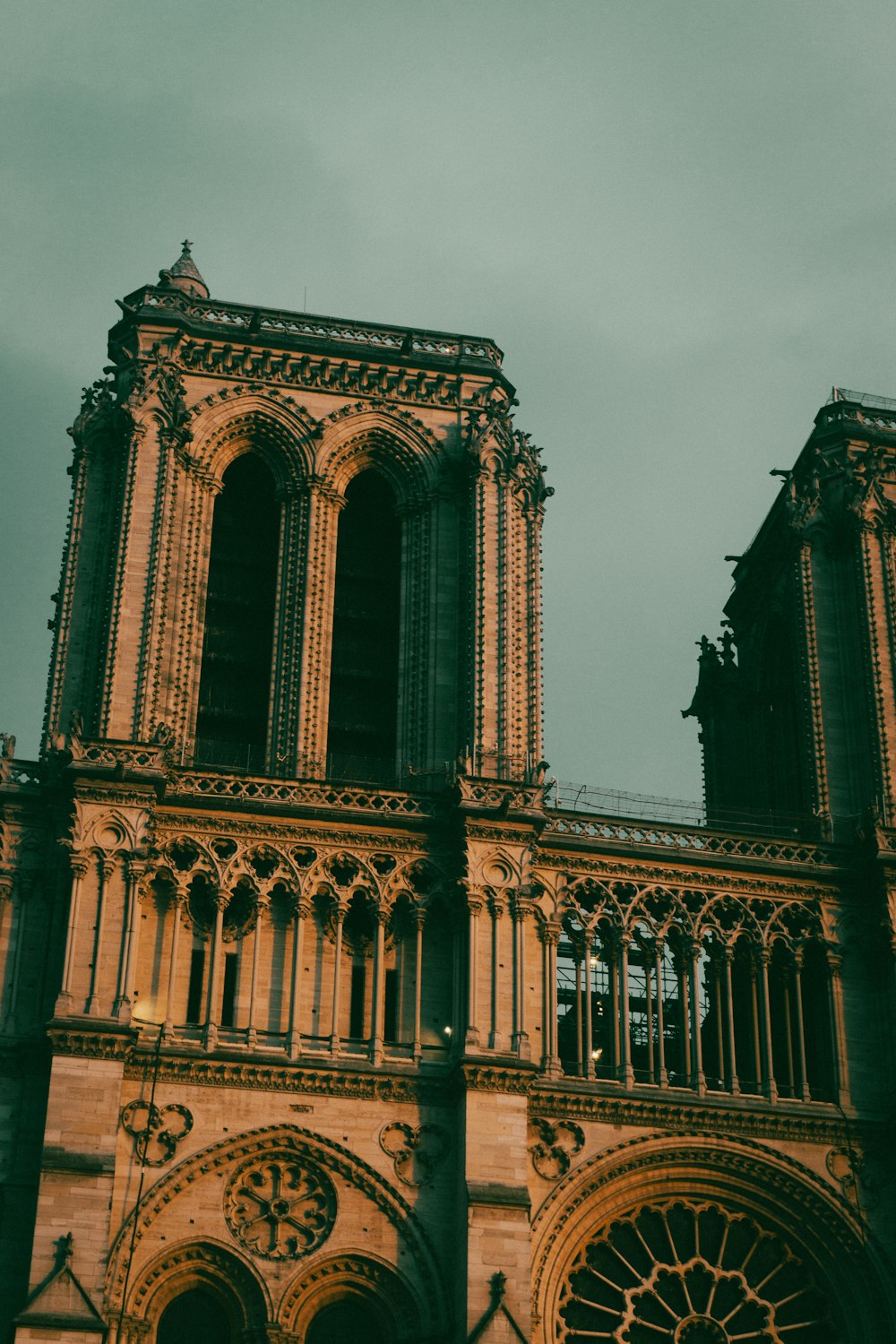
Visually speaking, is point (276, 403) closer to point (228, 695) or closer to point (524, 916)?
point (228, 695)

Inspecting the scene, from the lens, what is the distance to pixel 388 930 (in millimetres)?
44781

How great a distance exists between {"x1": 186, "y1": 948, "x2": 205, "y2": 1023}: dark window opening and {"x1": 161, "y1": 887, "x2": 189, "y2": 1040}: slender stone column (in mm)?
393

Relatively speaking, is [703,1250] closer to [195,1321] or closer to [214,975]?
[195,1321]

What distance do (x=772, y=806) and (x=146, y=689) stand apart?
15.1 meters

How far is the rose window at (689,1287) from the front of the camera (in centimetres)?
4278

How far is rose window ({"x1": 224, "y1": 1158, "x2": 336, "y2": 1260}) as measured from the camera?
136ft

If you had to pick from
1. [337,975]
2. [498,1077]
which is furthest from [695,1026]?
[337,975]

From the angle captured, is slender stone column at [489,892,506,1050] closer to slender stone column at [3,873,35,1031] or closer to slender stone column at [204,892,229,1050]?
slender stone column at [204,892,229,1050]

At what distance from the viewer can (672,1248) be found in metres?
43.7

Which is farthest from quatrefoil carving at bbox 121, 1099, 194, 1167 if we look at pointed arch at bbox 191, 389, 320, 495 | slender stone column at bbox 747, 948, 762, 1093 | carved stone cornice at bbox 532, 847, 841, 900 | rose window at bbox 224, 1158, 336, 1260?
pointed arch at bbox 191, 389, 320, 495

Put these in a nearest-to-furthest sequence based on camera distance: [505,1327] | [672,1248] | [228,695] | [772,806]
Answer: [505,1327]
[672,1248]
[228,695]
[772,806]

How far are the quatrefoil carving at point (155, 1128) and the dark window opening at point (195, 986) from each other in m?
1.94

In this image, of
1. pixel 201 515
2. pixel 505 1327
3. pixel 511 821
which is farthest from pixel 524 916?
pixel 201 515

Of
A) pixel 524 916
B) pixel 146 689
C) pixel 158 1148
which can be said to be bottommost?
pixel 158 1148
